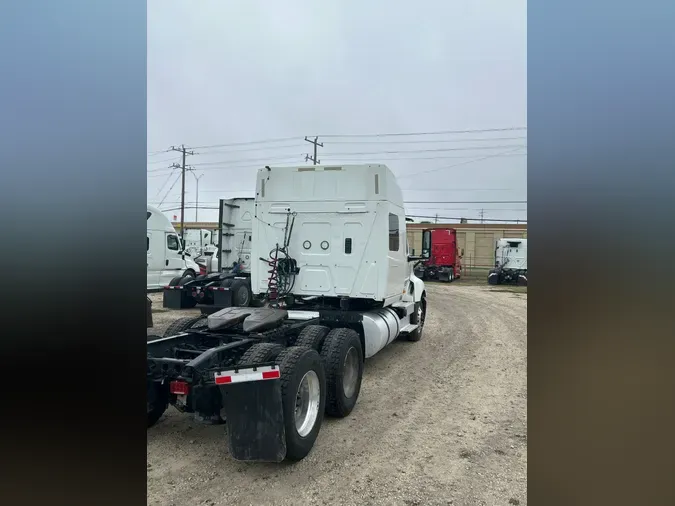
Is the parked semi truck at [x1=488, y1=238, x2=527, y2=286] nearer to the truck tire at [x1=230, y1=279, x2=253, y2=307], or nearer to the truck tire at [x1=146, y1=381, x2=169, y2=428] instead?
the truck tire at [x1=230, y1=279, x2=253, y2=307]

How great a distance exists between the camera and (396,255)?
7465 mm

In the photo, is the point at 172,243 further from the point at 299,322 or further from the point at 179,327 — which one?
the point at 299,322

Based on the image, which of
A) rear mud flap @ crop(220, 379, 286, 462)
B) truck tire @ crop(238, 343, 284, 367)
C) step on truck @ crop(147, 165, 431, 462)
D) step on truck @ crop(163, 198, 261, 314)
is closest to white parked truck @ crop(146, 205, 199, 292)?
step on truck @ crop(163, 198, 261, 314)

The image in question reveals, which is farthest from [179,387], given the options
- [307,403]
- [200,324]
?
[200,324]

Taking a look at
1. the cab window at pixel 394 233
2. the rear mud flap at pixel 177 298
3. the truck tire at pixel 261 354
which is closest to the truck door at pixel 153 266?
the rear mud flap at pixel 177 298

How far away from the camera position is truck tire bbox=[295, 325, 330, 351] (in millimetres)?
5242

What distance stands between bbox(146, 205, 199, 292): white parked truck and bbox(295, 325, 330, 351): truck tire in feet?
36.7

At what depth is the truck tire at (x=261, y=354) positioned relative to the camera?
420cm

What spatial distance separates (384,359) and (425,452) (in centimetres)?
389

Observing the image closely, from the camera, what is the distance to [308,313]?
686cm

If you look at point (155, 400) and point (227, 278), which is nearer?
point (155, 400)

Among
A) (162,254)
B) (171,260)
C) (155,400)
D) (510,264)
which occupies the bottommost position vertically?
(155,400)

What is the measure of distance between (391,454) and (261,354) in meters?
1.52

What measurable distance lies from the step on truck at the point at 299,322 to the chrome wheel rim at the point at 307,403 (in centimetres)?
1
